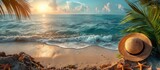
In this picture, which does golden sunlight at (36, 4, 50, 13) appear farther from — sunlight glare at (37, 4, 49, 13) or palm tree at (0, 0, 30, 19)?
palm tree at (0, 0, 30, 19)

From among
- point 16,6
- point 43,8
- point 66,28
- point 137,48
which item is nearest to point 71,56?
point 137,48

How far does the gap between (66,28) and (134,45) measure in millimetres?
16838

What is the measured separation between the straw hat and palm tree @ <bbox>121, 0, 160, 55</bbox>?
403 mm

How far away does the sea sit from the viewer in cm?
1725

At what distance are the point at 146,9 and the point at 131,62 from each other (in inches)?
61.4

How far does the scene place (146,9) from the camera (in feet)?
22.8

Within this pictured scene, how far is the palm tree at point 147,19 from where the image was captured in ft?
21.9

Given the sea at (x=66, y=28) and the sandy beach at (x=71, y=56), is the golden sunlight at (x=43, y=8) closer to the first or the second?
the sea at (x=66, y=28)

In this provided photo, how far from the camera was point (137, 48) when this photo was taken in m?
6.27

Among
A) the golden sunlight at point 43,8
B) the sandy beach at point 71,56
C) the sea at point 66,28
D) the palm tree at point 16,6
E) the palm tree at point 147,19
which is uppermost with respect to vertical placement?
the palm tree at point 16,6

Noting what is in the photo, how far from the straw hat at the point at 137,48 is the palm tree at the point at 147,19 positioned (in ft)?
1.32

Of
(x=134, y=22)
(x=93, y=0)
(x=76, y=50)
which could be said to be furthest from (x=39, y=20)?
(x=134, y=22)

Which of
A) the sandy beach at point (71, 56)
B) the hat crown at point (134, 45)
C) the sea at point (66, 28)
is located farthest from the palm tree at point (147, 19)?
the sea at point (66, 28)

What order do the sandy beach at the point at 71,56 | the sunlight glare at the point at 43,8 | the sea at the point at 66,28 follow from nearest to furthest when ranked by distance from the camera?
the sandy beach at the point at 71,56 < the sea at the point at 66,28 < the sunlight glare at the point at 43,8
